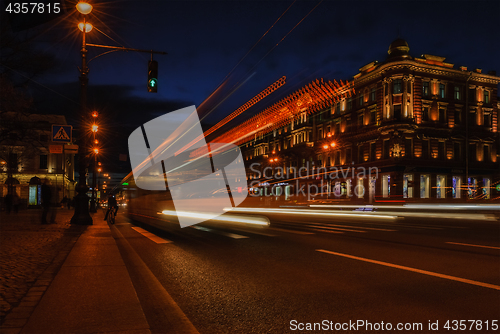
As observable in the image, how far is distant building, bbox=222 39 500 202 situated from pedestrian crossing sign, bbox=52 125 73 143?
32450 mm

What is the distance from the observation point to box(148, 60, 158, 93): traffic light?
1513cm

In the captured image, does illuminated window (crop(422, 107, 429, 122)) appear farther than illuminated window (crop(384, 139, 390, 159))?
Yes

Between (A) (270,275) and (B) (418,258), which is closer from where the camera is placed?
(A) (270,275)

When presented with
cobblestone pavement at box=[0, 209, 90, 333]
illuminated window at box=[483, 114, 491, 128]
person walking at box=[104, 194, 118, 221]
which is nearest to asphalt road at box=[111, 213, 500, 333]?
cobblestone pavement at box=[0, 209, 90, 333]

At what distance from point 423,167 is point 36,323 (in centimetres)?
5155

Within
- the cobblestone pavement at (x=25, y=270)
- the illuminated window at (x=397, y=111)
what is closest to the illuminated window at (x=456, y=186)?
the illuminated window at (x=397, y=111)

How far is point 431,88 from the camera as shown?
5191 centimetres

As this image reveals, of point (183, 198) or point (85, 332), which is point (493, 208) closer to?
point (183, 198)

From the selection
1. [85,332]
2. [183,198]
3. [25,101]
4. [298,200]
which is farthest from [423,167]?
[85,332]

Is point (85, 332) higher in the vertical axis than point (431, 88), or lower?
lower

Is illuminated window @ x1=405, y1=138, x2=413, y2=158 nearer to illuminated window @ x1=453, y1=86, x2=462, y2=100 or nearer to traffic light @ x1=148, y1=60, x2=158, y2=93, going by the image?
illuminated window @ x1=453, y1=86, x2=462, y2=100

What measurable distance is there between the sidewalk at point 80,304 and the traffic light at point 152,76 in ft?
29.3

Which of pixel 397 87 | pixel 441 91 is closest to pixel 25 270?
pixel 397 87

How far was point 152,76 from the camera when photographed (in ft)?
50.0
